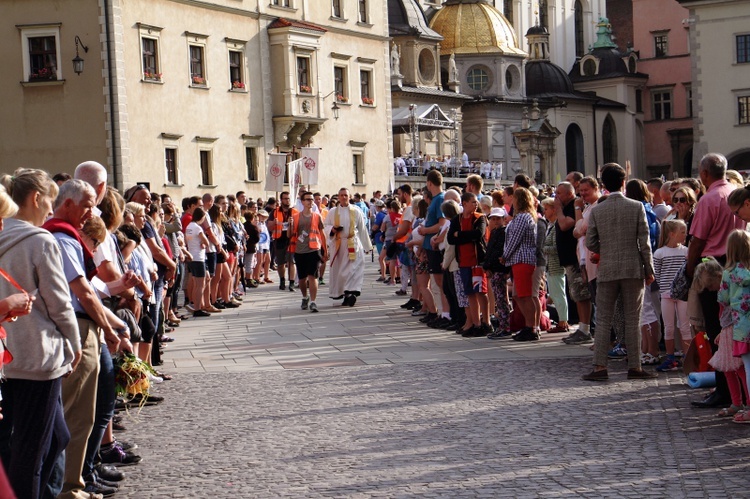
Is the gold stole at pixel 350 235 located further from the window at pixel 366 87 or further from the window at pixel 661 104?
the window at pixel 661 104

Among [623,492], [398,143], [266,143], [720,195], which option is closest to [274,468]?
[623,492]

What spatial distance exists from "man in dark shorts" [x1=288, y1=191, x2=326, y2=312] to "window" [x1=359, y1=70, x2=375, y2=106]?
115 feet

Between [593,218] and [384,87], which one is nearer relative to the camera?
[593,218]

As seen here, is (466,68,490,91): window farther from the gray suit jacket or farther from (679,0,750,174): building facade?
the gray suit jacket

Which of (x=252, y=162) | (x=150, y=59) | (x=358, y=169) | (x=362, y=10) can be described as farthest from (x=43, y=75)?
(x=362, y=10)

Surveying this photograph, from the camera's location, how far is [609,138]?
9056cm

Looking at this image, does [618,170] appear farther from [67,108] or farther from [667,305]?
[67,108]

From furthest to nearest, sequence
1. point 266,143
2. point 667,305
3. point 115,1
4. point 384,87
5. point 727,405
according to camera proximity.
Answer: point 384,87
point 266,143
point 115,1
point 667,305
point 727,405

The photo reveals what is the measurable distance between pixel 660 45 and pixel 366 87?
4415 centimetres

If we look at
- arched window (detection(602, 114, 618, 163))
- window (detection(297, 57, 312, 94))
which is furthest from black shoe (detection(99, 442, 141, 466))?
arched window (detection(602, 114, 618, 163))

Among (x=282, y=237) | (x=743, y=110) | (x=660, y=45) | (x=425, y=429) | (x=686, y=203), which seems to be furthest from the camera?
(x=660, y=45)

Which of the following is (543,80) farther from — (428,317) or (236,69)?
(428,317)

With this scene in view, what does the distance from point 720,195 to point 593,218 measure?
5.48 ft

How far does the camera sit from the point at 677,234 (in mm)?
13703
